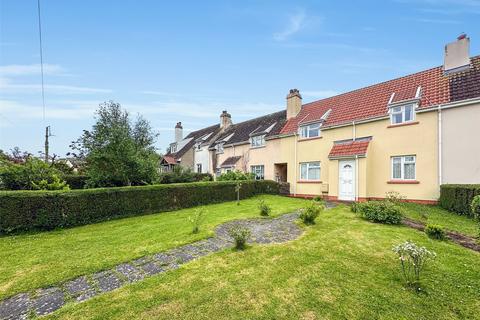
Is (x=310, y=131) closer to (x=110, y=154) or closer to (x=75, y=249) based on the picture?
(x=110, y=154)

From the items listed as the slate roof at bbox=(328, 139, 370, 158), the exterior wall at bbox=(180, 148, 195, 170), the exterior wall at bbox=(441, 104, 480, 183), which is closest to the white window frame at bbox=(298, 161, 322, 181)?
the slate roof at bbox=(328, 139, 370, 158)

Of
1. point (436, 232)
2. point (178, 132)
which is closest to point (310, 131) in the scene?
point (436, 232)

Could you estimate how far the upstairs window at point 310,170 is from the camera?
18969 mm

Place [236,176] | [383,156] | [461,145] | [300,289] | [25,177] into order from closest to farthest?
1. [300,289]
2. [461,145]
3. [25,177]
4. [383,156]
5. [236,176]

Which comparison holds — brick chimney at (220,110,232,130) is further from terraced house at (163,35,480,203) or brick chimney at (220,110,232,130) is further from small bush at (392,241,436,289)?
small bush at (392,241,436,289)

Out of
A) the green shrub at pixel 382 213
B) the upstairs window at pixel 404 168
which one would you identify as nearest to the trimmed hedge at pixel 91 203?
the green shrub at pixel 382 213

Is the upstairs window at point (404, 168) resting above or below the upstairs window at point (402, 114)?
below

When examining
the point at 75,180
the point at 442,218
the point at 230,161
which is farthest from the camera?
the point at 230,161

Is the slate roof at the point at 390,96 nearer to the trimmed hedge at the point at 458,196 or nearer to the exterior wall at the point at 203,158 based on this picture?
the trimmed hedge at the point at 458,196

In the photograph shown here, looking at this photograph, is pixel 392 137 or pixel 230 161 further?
pixel 230 161

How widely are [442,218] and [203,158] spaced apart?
27.6m

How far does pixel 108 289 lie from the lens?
16.0ft

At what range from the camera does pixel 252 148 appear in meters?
25.2

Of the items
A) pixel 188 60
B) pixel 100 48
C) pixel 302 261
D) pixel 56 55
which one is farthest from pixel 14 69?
pixel 302 261
